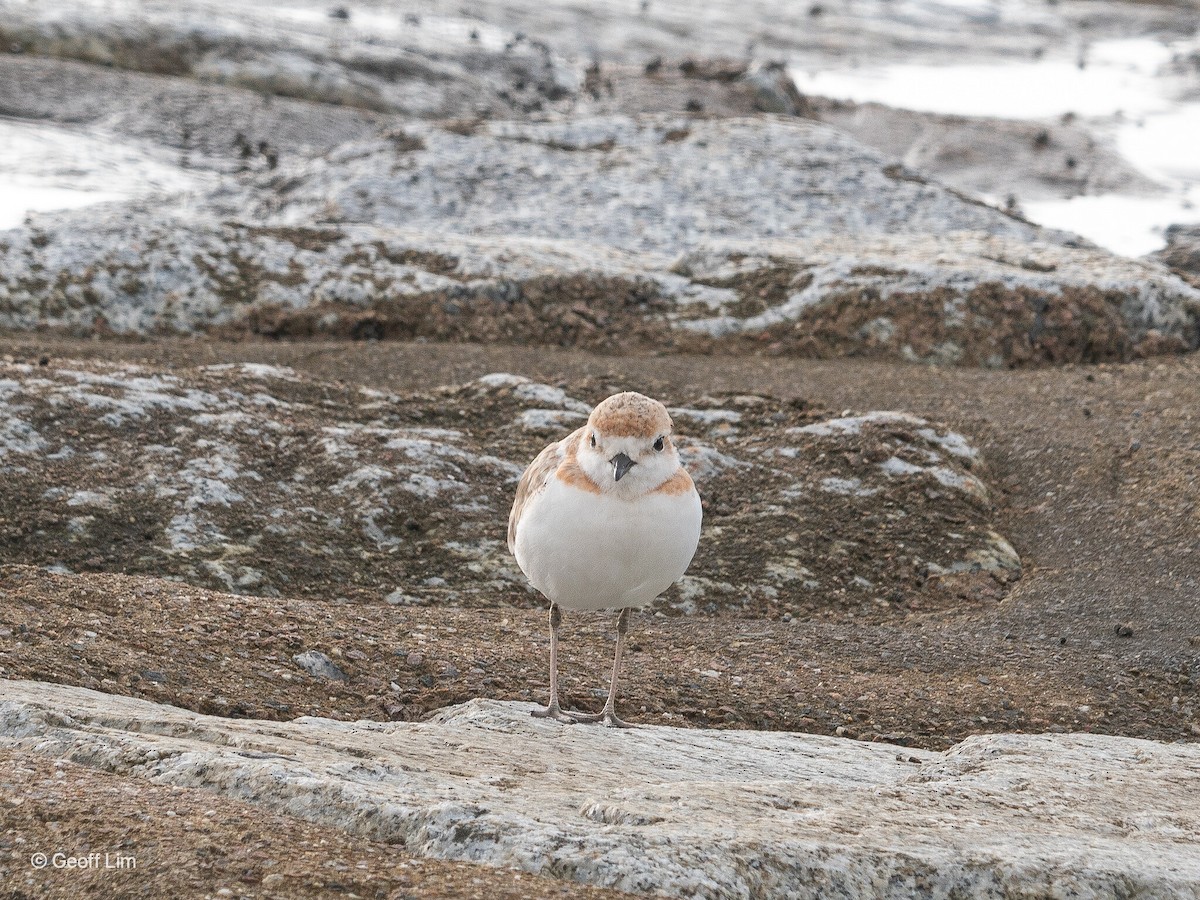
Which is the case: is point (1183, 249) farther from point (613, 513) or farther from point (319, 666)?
point (319, 666)

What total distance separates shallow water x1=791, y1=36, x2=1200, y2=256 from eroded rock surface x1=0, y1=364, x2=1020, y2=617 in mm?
14060

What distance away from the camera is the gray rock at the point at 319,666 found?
6602 millimetres

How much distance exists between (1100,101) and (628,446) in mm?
34585

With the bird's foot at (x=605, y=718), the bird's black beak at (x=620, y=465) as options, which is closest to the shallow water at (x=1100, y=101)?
the bird's foot at (x=605, y=718)

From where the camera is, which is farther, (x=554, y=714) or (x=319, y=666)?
(x=319, y=666)

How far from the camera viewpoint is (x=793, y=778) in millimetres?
5523

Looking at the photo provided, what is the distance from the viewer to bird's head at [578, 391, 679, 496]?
236 inches

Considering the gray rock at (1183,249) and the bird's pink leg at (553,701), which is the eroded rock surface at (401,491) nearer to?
the bird's pink leg at (553,701)

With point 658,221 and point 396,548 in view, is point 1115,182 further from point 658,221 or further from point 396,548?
point 396,548

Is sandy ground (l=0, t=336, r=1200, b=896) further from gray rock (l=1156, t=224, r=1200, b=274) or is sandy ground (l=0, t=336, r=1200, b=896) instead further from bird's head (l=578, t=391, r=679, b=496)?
gray rock (l=1156, t=224, r=1200, b=274)

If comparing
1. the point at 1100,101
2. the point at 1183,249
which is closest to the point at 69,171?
the point at 1183,249

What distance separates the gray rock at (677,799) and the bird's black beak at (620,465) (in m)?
1.22

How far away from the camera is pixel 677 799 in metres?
4.77

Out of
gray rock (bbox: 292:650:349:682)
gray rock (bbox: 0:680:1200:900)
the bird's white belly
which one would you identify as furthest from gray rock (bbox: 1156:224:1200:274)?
gray rock (bbox: 292:650:349:682)
